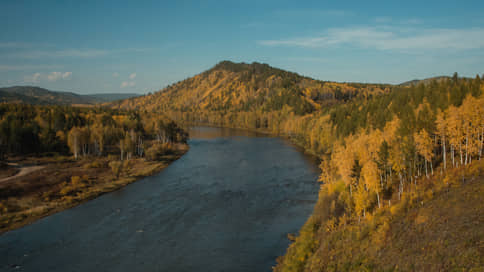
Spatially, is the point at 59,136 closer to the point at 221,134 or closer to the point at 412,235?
the point at 221,134

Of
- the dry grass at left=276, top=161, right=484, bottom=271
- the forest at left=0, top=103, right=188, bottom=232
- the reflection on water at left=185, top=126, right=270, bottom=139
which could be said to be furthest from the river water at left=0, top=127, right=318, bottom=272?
the reflection on water at left=185, top=126, right=270, bottom=139

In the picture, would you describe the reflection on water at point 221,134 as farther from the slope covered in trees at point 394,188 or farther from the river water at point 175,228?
the slope covered in trees at point 394,188

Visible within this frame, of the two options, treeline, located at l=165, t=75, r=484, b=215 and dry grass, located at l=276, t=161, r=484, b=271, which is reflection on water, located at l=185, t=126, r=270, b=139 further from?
dry grass, located at l=276, t=161, r=484, b=271

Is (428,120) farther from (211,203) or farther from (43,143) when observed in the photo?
(43,143)

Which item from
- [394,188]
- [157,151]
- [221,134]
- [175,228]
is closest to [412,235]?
[394,188]

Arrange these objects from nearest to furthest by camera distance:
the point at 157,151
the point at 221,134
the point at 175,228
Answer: the point at 175,228
the point at 157,151
the point at 221,134

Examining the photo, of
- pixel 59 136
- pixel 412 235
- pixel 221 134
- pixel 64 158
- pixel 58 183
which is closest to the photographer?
pixel 412 235

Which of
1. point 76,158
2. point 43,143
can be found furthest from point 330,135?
point 43,143
